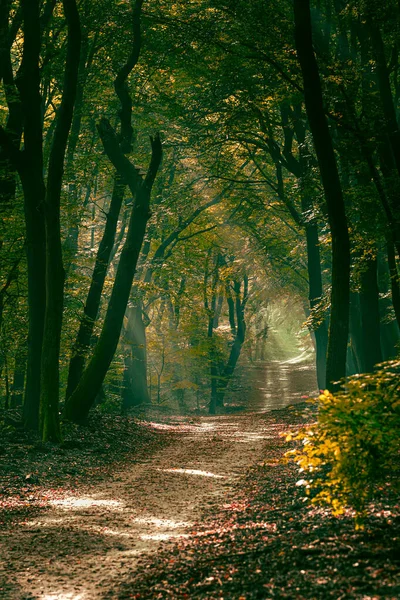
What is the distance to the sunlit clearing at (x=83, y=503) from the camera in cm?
845

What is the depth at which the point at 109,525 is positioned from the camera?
7.30 m

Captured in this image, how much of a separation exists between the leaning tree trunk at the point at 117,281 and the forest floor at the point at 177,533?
11.0 ft

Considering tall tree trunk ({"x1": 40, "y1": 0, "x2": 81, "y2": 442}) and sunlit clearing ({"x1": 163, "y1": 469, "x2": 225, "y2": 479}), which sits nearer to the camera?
sunlit clearing ({"x1": 163, "y1": 469, "x2": 225, "y2": 479})

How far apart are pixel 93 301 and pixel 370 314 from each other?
7.79 metres

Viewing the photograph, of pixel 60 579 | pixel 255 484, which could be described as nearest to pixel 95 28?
pixel 255 484

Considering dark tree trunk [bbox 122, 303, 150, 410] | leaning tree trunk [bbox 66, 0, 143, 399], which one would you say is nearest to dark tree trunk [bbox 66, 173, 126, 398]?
leaning tree trunk [bbox 66, 0, 143, 399]

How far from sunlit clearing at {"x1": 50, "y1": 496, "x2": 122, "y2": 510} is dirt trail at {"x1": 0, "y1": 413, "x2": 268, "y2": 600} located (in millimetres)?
14

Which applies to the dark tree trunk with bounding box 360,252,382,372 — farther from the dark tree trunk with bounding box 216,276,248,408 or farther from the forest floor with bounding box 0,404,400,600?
the dark tree trunk with bounding box 216,276,248,408

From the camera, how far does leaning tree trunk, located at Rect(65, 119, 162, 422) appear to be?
52.7 feet

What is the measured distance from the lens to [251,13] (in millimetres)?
13867

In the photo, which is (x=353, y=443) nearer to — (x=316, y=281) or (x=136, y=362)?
(x=316, y=281)

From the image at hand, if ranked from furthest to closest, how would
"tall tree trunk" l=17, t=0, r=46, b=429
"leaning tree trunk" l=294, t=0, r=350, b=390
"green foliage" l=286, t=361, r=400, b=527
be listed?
"tall tree trunk" l=17, t=0, r=46, b=429 → "leaning tree trunk" l=294, t=0, r=350, b=390 → "green foliage" l=286, t=361, r=400, b=527

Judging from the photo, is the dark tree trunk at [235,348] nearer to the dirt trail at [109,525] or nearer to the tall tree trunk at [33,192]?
the tall tree trunk at [33,192]

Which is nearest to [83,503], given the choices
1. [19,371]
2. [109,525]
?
[109,525]
